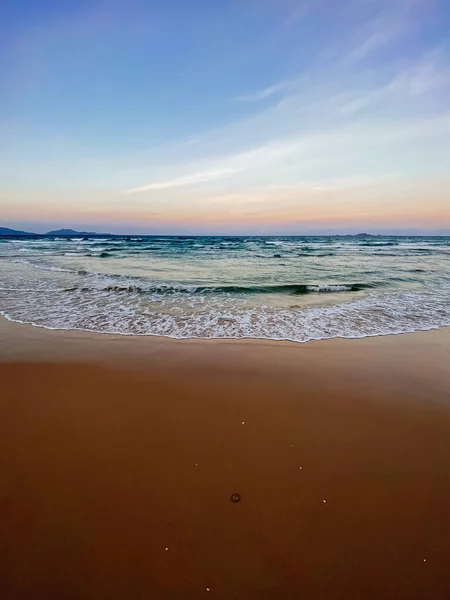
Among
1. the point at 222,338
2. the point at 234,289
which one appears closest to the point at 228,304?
the point at 234,289

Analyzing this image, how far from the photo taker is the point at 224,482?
2596 millimetres

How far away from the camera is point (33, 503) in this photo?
2.39 metres

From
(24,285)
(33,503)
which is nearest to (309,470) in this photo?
(33,503)

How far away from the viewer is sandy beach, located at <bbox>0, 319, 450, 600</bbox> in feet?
6.33

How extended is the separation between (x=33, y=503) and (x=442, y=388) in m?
4.78

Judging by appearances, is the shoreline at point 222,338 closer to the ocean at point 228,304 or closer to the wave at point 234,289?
the ocean at point 228,304

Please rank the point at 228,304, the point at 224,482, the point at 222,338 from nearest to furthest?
1. the point at 224,482
2. the point at 222,338
3. the point at 228,304

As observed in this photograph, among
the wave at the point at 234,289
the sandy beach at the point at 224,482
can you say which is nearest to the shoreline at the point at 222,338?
the sandy beach at the point at 224,482

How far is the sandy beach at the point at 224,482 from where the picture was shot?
76.0 inches

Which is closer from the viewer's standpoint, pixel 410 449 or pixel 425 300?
pixel 410 449

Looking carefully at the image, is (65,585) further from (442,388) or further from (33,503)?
(442,388)

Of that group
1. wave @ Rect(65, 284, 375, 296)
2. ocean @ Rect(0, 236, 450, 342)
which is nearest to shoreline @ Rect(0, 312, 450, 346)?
Answer: ocean @ Rect(0, 236, 450, 342)

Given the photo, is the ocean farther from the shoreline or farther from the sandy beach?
the sandy beach

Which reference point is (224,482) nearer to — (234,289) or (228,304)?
(228,304)
